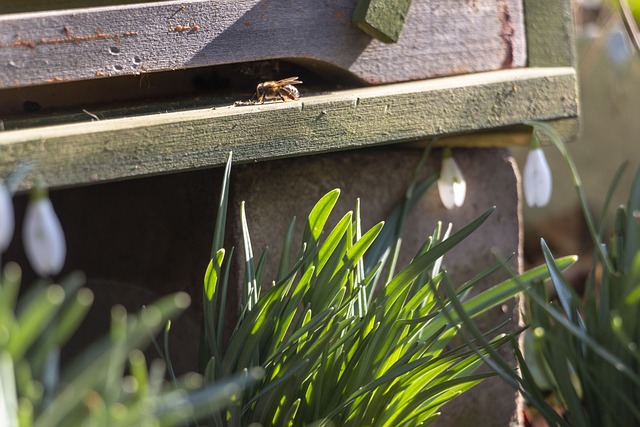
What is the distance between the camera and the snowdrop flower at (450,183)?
1.84 metres

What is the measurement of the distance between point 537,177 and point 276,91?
0.64 m

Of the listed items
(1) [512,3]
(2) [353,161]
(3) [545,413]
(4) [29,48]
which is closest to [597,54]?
(1) [512,3]

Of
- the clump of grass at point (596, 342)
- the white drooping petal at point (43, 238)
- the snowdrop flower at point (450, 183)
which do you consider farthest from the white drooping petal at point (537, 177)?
the white drooping petal at point (43, 238)

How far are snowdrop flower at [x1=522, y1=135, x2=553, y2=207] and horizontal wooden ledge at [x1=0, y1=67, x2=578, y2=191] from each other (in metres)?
0.07

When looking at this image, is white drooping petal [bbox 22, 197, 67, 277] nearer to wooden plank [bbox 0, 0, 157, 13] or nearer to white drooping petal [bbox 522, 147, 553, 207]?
wooden plank [bbox 0, 0, 157, 13]

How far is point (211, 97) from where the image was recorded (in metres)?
1.68

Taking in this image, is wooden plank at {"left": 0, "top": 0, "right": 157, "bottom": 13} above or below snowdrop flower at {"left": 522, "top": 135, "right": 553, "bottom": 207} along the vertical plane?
above

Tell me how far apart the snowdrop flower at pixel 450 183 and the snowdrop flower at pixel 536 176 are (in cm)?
16

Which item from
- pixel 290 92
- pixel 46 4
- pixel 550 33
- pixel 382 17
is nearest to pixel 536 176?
pixel 550 33

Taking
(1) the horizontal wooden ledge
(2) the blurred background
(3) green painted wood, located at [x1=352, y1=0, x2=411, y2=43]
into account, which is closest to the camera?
(1) the horizontal wooden ledge

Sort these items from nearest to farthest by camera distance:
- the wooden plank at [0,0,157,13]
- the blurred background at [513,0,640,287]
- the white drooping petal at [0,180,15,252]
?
→ the white drooping petal at [0,180,15,252] → the wooden plank at [0,0,157,13] → the blurred background at [513,0,640,287]

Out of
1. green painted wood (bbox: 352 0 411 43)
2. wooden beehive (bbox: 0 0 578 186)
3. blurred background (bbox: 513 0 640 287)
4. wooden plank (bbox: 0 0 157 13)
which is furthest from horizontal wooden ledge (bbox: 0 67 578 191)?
blurred background (bbox: 513 0 640 287)

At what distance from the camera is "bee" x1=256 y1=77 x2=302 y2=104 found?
1587 millimetres

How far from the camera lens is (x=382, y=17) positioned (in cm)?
166
